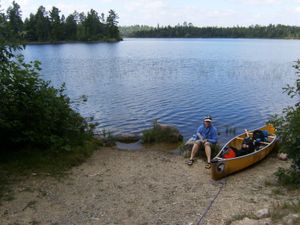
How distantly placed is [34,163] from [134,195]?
11.4 ft

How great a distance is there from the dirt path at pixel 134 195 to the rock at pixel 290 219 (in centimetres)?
180

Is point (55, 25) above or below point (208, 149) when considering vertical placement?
above

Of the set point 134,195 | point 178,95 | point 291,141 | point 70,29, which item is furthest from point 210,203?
point 70,29

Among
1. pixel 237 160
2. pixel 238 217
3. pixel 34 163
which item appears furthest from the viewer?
pixel 237 160

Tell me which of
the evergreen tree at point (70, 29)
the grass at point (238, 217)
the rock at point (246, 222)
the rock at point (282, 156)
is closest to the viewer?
the rock at point (246, 222)

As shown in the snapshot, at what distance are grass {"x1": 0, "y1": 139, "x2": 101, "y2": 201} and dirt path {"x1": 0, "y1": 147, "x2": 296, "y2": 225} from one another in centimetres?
33

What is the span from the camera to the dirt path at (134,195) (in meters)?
8.99

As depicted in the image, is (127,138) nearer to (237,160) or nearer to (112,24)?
(237,160)

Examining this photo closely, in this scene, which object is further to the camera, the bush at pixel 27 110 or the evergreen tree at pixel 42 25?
the evergreen tree at pixel 42 25

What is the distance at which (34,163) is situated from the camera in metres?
11.9

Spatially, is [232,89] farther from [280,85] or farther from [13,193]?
[13,193]

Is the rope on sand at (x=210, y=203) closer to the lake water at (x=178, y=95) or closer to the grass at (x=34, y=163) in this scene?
the grass at (x=34, y=163)

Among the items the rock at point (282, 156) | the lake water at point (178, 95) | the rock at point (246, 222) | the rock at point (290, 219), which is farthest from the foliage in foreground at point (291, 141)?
the lake water at point (178, 95)

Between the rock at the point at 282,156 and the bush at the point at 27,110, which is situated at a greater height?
the bush at the point at 27,110
